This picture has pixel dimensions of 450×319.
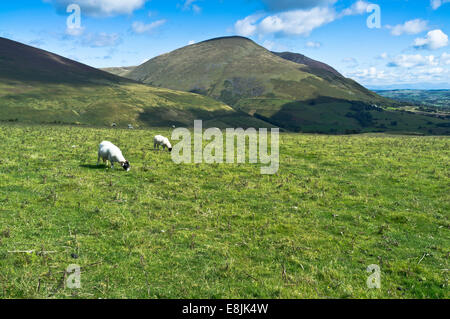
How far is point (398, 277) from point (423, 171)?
60.4 ft

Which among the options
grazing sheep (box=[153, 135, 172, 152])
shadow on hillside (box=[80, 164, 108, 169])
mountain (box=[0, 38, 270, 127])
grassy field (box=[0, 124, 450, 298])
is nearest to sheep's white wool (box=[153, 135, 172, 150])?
grazing sheep (box=[153, 135, 172, 152])

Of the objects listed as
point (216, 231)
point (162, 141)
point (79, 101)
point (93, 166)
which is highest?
point (79, 101)

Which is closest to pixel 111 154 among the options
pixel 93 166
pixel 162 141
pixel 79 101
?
pixel 93 166

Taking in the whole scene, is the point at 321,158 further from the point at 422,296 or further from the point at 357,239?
the point at 422,296

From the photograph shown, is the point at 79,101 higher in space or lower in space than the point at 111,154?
higher

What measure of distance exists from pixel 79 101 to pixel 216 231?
448ft

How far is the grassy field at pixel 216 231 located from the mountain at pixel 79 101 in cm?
8072

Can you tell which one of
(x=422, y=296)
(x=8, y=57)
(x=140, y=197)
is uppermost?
(x=8, y=57)

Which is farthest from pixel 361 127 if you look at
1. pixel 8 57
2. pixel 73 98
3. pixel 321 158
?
pixel 8 57

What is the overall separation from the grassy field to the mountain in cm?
8072

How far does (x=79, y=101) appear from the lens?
129 metres

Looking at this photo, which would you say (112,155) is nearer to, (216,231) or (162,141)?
(162,141)

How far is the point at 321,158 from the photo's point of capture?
28.8 m

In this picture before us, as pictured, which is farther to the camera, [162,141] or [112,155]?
[162,141]
